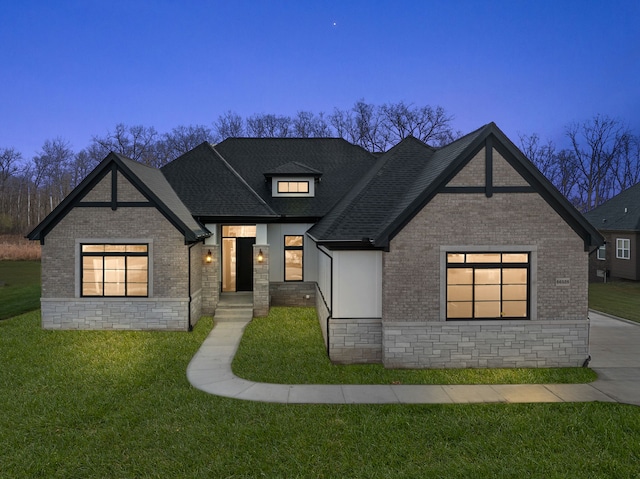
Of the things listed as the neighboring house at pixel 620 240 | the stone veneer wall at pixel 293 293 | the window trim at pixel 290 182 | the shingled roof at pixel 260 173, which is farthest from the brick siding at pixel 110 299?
the neighboring house at pixel 620 240

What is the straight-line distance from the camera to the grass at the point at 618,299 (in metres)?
17.8

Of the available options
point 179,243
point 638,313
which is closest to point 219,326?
point 179,243

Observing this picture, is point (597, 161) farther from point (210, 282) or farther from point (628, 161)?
point (210, 282)

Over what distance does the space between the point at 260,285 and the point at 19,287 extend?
17027 millimetres

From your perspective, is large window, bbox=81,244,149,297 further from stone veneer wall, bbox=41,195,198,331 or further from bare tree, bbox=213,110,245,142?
bare tree, bbox=213,110,245,142

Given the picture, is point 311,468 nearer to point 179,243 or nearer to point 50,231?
point 179,243

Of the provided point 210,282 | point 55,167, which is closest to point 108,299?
point 210,282

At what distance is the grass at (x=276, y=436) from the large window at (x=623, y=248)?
80.8 ft

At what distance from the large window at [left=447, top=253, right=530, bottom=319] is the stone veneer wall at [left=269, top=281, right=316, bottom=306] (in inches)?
343

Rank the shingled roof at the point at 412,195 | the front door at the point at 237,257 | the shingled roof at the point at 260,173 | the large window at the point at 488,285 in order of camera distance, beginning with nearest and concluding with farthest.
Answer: the shingled roof at the point at 412,195 → the large window at the point at 488,285 → the shingled roof at the point at 260,173 → the front door at the point at 237,257

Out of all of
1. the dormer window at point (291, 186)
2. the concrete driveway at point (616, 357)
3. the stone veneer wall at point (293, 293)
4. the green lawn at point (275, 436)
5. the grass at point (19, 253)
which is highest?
the dormer window at point (291, 186)

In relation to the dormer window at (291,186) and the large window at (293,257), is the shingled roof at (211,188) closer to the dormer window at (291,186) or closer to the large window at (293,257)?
the dormer window at (291,186)

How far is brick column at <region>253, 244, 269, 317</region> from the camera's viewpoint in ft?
54.3

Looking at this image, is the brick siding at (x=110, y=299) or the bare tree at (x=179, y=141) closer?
the brick siding at (x=110, y=299)
